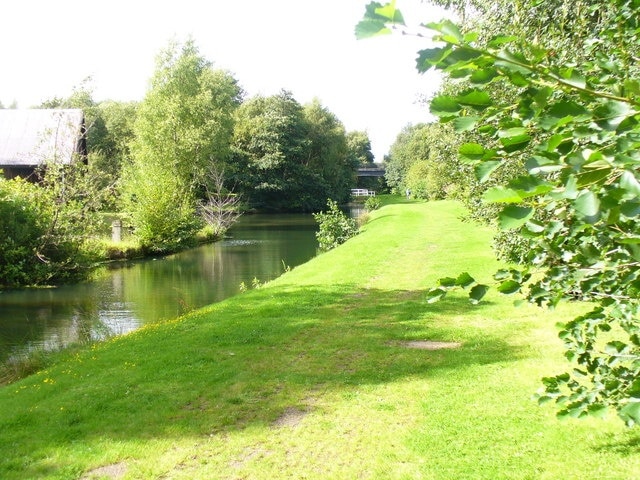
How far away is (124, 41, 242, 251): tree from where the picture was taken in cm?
3017

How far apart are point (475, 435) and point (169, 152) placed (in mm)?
35779

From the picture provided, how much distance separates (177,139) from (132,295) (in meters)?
23.5

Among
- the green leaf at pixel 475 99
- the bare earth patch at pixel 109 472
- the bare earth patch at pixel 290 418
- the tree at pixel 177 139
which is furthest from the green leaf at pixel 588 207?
the tree at pixel 177 139

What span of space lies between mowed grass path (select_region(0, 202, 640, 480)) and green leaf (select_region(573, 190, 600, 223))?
3.79 metres

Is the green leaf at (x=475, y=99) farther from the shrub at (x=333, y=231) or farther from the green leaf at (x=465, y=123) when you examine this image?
the shrub at (x=333, y=231)

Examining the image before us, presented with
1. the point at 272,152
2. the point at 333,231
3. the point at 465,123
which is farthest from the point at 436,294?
the point at 272,152

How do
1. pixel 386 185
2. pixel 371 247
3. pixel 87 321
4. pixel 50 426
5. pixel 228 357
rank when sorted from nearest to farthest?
1. pixel 50 426
2. pixel 228 357
3. pixel 87 321
4. pixel 371 247
5. pixel 386 185

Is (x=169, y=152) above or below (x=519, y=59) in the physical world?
above

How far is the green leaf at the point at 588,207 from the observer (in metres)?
1.32

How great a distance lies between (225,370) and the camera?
7938 mm

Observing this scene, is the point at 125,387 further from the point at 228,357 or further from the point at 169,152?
the point at 169,152

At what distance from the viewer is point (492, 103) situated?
1546 millimetres

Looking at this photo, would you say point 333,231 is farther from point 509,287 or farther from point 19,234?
point 509,287

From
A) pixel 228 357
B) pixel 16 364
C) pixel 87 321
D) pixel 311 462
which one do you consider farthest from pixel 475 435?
pixel 87 321
